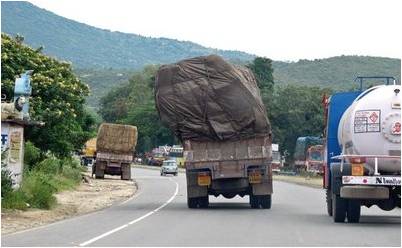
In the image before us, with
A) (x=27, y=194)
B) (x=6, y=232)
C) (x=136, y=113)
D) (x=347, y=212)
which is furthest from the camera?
(x=136, y=113)

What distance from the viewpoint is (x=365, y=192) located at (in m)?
18.8

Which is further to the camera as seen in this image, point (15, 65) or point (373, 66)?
point (373, 66)

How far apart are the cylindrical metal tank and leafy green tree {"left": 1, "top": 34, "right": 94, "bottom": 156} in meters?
19.7

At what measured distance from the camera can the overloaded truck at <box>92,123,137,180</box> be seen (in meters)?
55.9

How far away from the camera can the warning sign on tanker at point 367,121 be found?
62.2 ft

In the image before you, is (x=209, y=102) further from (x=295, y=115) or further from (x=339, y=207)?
(x=295, y=115)

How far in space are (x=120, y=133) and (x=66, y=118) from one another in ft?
56.6

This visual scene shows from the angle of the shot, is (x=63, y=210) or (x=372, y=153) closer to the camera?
(x=372, y=153)

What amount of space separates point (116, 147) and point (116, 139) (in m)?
0.57

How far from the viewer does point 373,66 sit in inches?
5807

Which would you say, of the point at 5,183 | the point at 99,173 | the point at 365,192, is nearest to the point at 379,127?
the point at 365,192

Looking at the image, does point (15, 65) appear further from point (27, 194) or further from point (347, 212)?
point (347, 212)

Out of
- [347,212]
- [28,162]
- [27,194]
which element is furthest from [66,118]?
[347,212]

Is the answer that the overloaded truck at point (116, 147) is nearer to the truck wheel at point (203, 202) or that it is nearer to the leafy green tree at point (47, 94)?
the leafy green tree at point (47, 94)
